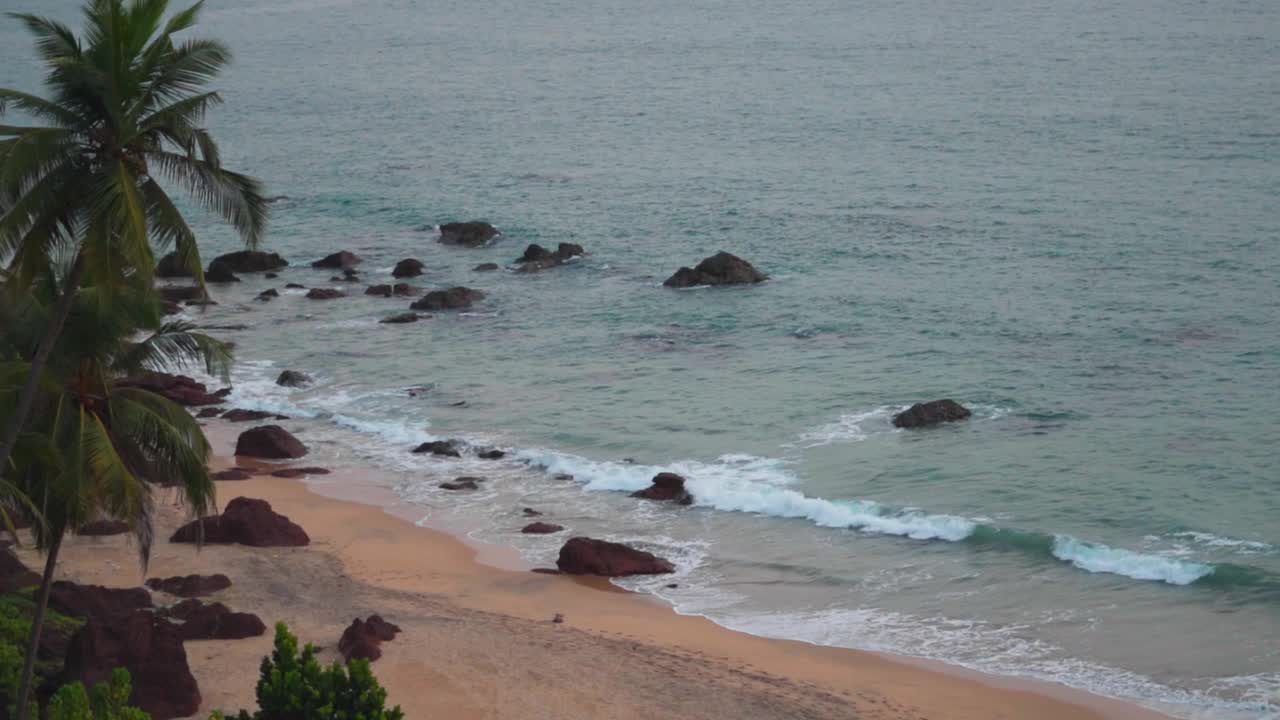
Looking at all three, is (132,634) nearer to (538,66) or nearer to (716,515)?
(716,515)

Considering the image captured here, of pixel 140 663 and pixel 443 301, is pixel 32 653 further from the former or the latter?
pixel 443 301

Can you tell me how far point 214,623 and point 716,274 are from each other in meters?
29.5

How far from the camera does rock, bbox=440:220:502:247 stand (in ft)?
188

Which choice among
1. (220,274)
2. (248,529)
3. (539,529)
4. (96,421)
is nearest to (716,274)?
(220,274)

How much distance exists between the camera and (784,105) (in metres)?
91.4

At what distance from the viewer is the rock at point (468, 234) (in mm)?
57406

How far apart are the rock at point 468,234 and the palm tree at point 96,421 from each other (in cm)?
4019

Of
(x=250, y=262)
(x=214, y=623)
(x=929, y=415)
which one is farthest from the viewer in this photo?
(x=250, y=262)

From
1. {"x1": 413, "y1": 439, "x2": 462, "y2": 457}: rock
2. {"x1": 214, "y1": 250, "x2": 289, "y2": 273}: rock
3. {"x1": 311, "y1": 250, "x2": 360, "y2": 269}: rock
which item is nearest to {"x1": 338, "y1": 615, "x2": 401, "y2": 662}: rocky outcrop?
{"x1": 413, "y1": 439, "x2": 462, "y2": 457}: rock

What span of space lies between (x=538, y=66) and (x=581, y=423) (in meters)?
88.2

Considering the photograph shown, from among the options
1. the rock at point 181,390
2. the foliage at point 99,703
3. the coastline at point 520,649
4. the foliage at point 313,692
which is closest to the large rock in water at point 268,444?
the rock at point 181,390

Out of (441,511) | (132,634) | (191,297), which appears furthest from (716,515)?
(191,297)

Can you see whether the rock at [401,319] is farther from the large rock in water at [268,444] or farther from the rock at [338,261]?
the large rock in water at [268,444]

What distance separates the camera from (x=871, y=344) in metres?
41.2
